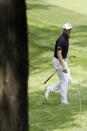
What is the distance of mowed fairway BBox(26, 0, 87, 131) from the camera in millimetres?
13945

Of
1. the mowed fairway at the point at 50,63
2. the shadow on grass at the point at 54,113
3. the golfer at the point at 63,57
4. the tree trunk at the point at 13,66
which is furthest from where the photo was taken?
the golfer at the point at 63,57

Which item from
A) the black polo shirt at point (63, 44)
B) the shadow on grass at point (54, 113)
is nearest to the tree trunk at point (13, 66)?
the shadow on grass at point (54, 113)

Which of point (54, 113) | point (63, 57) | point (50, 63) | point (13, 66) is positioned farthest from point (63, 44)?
point (13, 66)

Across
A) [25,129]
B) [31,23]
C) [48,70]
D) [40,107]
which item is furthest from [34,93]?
[31,23]

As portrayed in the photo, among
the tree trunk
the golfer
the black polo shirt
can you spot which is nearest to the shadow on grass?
the golfer

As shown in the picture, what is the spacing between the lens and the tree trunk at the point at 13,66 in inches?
183

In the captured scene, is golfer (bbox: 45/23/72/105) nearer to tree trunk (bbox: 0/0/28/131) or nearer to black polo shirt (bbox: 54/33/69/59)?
black polo shirt (bbox: 54/33/69/59)

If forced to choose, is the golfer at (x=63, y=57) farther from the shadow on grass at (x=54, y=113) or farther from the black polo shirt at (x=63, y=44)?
the shadow on grass at (x=54, y=113)

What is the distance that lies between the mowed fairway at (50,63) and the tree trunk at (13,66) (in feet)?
27.2

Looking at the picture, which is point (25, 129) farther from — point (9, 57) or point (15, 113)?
point (9, 57)

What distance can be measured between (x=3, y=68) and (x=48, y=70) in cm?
1633

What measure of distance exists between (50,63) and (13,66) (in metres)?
17.5

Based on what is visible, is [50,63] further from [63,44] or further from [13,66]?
[13,66]

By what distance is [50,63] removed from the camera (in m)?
22.2
